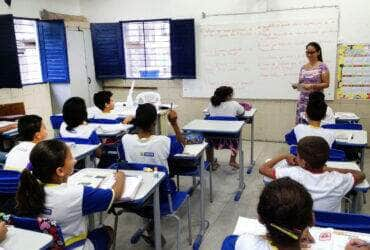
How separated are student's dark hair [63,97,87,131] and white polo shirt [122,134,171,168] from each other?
2.72 ft

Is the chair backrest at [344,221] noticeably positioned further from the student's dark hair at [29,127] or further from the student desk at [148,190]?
the student's dark hair at [29,127]

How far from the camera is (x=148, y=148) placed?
268 cm

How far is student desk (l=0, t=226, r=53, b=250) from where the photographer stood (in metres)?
1.53

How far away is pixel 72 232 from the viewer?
72.1 inches

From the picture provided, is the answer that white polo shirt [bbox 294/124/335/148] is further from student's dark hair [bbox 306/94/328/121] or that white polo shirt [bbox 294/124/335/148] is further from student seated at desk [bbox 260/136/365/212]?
student seated at desk [bbox 260/136/365/212]

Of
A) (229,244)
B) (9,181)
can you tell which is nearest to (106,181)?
(9,181)

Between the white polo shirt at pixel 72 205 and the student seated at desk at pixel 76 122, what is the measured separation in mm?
1494

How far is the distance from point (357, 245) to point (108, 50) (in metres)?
6.11

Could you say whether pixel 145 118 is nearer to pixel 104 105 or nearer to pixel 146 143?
pixel 146 143

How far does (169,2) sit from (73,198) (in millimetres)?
5303

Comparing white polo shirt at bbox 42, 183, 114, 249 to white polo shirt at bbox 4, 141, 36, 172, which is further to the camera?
white polo shirt at bbox 4, 141, 36, 172

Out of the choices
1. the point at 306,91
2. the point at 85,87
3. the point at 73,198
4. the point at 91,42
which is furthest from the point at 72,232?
the point at 91,42

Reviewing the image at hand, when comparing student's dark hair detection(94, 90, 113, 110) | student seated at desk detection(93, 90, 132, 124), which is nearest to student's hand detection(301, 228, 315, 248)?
student seated at desk detection(93, 90, 132, 124)

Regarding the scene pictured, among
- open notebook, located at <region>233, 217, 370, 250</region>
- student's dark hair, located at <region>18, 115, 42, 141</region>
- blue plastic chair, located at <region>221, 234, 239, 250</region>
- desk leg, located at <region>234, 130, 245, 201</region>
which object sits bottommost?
desk leg, located at <region>234, 130, 245, 201</region>
